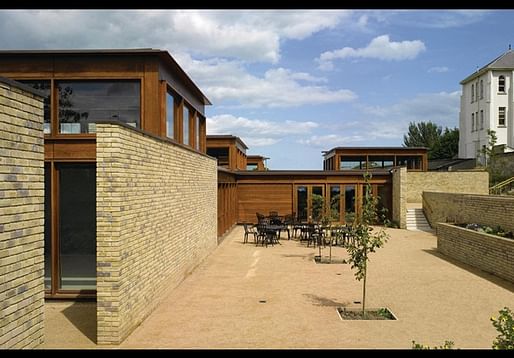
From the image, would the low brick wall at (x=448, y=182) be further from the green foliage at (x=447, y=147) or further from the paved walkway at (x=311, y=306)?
the green foliage at (x=447, y=147)

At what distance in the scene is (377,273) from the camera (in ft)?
40.5

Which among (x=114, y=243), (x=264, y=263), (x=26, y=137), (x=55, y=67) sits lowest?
(x=264, y=263)

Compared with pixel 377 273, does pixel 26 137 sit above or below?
above

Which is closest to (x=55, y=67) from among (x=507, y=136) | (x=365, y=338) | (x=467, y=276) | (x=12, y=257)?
(x=12, y=257)

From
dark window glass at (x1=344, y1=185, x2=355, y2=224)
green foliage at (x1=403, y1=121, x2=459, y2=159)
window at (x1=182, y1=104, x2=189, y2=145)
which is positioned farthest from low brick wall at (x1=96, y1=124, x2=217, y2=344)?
green foliage at (x1=403, y1=121, x2=459, y2=159)

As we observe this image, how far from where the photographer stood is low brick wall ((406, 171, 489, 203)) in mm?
28781

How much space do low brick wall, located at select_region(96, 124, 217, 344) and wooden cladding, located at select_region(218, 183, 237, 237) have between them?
8.06 meters

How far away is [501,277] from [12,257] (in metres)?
11.6

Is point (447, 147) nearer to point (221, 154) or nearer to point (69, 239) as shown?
point (221, 154)

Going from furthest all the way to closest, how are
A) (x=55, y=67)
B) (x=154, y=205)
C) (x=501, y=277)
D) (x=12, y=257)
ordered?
(x=501, y=277) → (x=55, y=67) → (x=154, y=205) → (x=12, y=257)

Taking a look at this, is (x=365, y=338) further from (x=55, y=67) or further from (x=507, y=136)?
(x=507, y=136)

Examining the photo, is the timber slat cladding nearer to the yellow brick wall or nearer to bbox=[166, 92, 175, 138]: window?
bbox=[166, 92, 175, 138]: window

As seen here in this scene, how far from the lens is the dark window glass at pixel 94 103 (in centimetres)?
998

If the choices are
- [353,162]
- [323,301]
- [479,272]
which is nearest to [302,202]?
[353,162]
